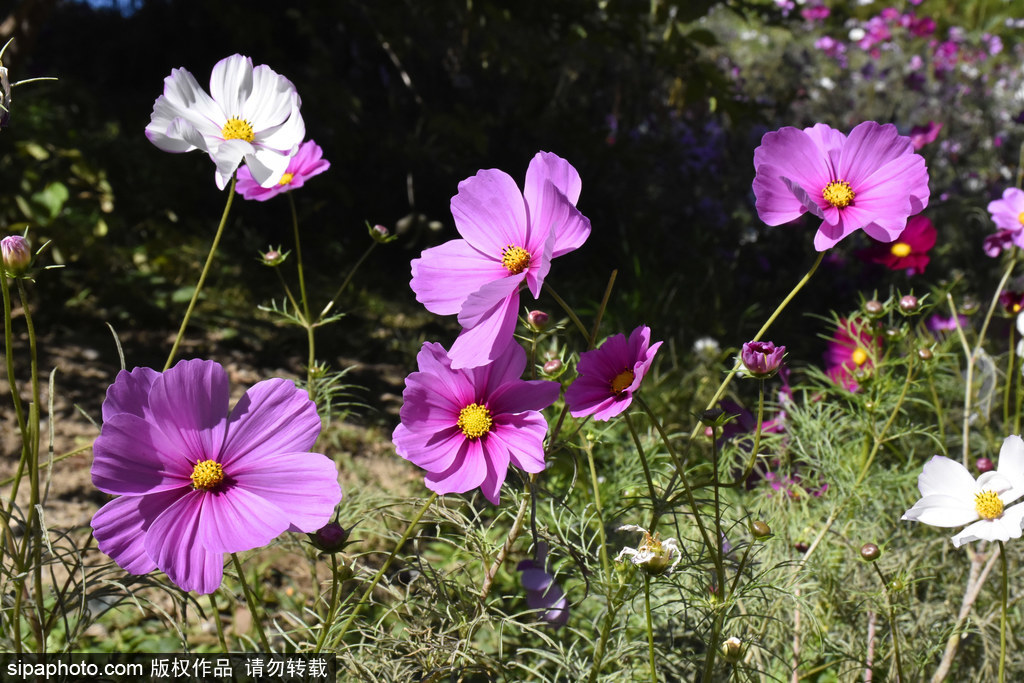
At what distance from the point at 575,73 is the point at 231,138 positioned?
7.42 feet

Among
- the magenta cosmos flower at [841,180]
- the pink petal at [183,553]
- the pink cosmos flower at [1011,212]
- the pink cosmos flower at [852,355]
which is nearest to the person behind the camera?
the pink petal at [183,553]

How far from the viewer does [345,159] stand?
2.58 m

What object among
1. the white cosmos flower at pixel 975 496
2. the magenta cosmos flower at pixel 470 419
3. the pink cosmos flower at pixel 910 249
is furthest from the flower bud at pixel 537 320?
the pink cosmos flower at pixel 910 249

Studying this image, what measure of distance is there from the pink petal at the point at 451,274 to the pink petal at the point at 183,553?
0.75ft

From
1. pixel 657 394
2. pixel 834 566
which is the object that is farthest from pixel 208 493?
pixel 657 394

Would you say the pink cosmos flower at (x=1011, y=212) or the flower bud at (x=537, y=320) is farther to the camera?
the pink cosmos flower at (x=1011, y=212)

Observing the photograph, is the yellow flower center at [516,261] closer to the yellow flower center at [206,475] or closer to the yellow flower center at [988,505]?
the yellow flower center at [206,475]

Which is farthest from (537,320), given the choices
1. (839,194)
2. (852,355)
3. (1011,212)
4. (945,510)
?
(852,355)

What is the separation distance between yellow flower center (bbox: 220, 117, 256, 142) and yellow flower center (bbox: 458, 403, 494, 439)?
0.37 m

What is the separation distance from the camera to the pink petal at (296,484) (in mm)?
562

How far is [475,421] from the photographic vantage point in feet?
2.07

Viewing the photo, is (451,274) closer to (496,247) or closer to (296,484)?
(496,247)

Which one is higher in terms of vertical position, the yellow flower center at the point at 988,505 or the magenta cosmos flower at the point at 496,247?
the magenta cosmos flower at the point at 496,247

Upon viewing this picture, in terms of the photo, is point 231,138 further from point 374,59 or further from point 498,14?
point 374,59
